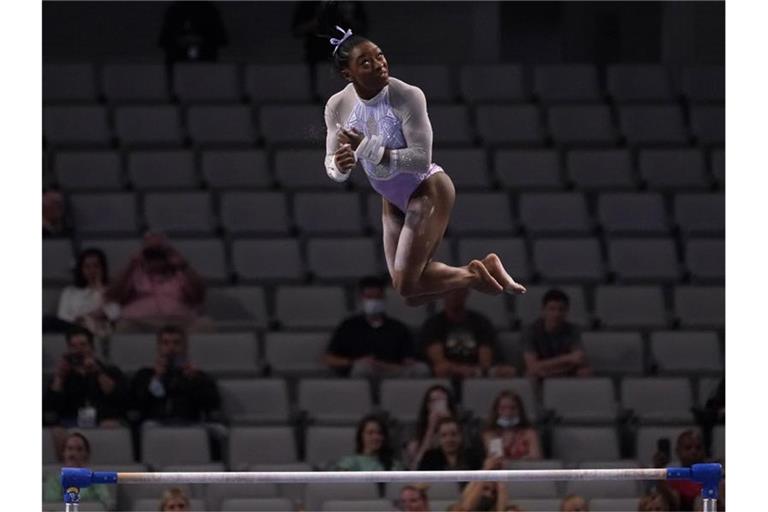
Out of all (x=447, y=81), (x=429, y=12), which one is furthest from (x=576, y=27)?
(x=447, y=81)

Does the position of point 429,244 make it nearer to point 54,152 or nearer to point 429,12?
point 54,152

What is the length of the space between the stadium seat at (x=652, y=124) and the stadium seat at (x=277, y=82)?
209 centimetres

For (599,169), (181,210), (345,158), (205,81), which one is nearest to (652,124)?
(599,169)

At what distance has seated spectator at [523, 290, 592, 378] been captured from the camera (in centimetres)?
970

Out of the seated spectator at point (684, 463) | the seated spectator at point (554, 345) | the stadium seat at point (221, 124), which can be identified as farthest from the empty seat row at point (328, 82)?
the seated spectator at point (684, 463)

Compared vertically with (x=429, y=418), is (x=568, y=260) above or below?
above

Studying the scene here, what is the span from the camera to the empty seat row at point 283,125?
12430mm

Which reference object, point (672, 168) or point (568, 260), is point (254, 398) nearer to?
point (568, 260)

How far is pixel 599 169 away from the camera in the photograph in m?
12.4

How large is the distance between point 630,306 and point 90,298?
3147 millimetres

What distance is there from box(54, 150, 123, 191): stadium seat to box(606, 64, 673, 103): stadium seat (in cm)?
336

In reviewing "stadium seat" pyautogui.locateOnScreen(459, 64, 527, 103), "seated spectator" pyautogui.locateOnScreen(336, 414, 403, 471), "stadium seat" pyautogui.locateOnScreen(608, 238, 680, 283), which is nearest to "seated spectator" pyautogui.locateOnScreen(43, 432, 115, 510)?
"seated spectator" pyautogui.locateOnScreen(336, 414, 403, 471)

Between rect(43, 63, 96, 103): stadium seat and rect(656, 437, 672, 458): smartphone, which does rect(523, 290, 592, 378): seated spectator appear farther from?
rect(43, 63, 96, 103): stadium seat
